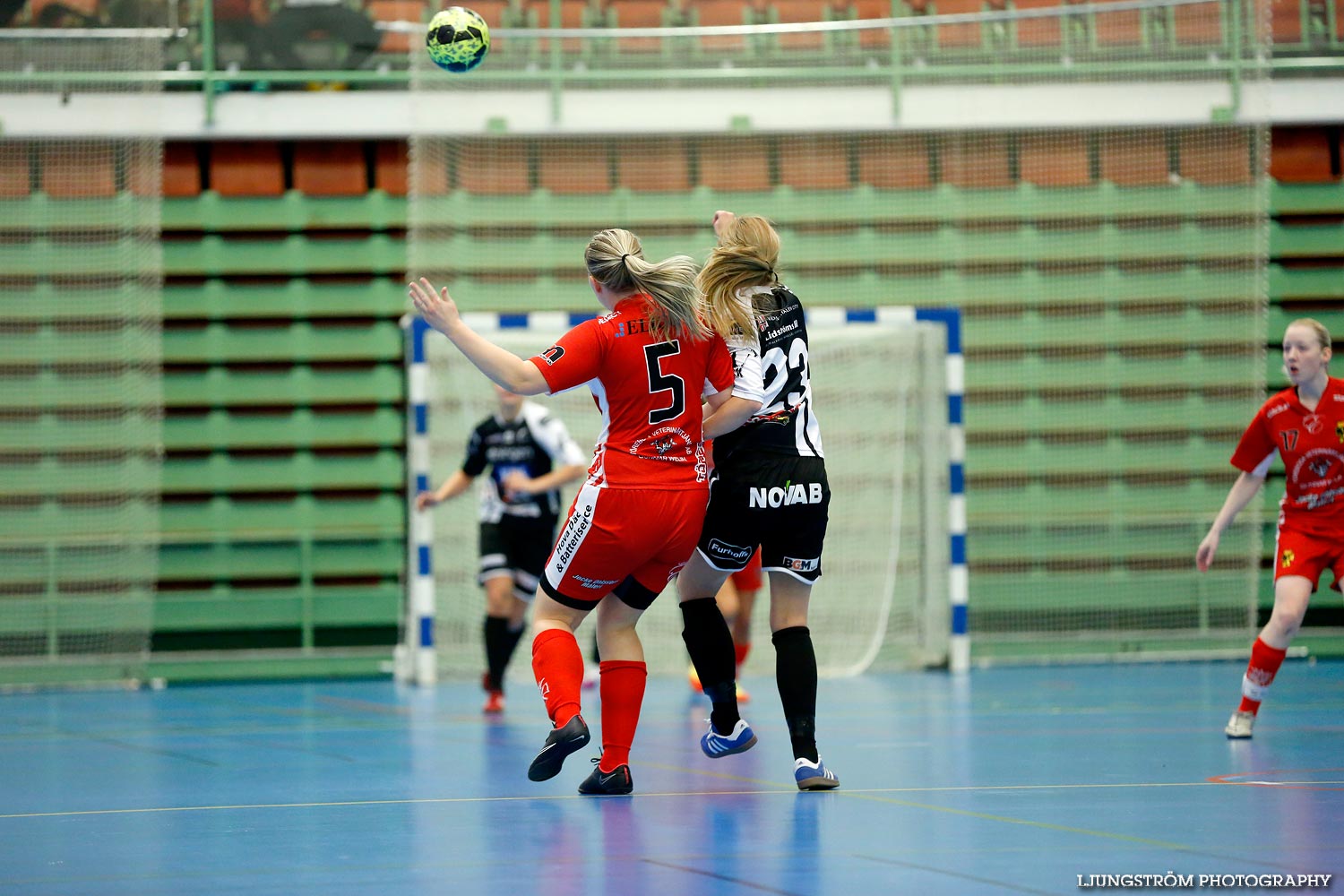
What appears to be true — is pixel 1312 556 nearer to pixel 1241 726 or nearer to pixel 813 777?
pixel 1241 726

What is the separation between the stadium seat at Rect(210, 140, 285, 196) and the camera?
12.5 metres

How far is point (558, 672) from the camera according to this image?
16.1 ft

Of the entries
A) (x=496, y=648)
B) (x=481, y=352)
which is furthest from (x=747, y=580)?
(x=481, y=352)

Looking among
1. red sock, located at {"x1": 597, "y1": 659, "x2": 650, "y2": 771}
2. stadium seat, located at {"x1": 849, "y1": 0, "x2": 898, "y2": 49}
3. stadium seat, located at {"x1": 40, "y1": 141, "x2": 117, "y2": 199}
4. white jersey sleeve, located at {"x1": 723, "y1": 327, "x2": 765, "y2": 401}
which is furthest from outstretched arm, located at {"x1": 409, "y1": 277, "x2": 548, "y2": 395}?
stadium seat, located at {"x1": 849, "y1": 0, "x2": 898, "y2": 49}

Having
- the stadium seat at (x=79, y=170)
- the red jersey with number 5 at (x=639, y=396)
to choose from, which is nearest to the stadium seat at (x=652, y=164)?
the stadium seat at (x=79, y=170)

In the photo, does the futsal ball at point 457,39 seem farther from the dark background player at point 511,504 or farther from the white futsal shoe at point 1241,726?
the white futsal shoe at point 1241,726

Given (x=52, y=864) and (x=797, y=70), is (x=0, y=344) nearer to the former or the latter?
(x=797, y=70)

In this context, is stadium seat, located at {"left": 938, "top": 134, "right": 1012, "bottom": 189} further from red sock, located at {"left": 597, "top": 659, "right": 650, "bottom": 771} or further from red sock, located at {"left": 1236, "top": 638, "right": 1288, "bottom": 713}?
red sock, located at {"left": 597, "top": 659, "right": 650, "bottom": 771}

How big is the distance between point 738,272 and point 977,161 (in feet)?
24.5

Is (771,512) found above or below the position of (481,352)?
below

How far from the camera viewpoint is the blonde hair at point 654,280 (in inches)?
191

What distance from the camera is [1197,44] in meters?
11.6

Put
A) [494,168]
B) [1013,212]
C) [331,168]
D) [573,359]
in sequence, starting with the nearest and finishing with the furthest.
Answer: [573,359], [494,168], [1013,212], [331,168]

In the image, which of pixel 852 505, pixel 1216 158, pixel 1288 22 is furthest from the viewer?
pixel 1288 22
